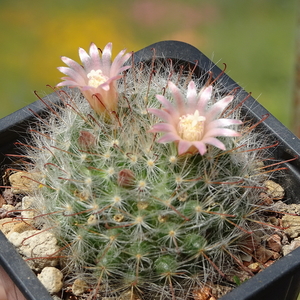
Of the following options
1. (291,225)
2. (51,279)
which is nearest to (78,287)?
(51,279)

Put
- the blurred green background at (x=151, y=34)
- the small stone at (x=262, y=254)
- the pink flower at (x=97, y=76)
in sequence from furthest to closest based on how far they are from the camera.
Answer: the blurred green background at (x=151, y=34) → the small stone at (x=262, y=254) → the pink flower at (x=97, y=76)

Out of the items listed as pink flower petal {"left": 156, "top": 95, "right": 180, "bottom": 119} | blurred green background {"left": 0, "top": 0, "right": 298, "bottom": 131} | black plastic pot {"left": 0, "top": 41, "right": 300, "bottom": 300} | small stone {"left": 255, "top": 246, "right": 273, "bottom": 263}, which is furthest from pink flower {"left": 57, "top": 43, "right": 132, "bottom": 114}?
blurred green background {"left": 0, "top": 0, "right": 298, "bottom": 131}

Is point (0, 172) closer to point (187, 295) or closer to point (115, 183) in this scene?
point (115, 183)

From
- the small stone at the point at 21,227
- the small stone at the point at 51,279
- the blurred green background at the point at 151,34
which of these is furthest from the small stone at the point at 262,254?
the blurred green background at the point at 151,34

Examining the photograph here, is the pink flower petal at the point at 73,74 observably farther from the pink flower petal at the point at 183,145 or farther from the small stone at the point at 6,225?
the small stone at the point at 6,225

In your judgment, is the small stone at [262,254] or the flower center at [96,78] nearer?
the flower center at [96,78]

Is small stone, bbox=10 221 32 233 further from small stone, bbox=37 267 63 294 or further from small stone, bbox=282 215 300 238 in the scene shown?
small stone, bbox=282 215 300 238

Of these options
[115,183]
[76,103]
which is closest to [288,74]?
[76,103]

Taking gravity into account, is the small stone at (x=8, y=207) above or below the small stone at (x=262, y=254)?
above
